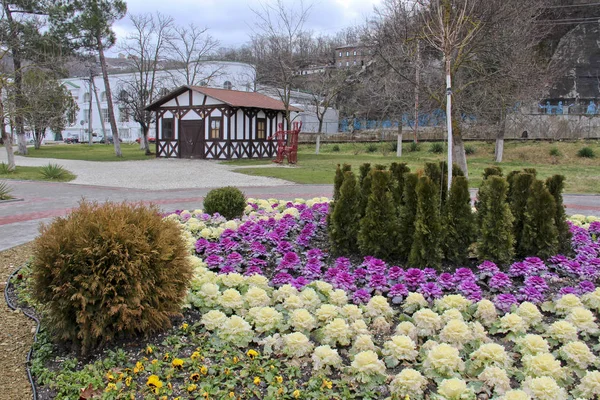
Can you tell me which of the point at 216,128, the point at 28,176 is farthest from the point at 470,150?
the point at 28,176

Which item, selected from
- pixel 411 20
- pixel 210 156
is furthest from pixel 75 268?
pixel 210 156

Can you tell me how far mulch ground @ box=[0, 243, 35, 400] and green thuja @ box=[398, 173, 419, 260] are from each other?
3.30 m

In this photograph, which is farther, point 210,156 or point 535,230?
point 210,156

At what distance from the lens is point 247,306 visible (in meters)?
3.83

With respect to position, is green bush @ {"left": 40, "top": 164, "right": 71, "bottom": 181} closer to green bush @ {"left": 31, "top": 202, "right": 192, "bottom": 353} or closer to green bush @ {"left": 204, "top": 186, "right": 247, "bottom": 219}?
green bush @ {"left": 204, "top": 186, "right": 247, "bottom": 219}

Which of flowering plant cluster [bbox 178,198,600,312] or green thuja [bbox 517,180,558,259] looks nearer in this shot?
flowering plant cluster [bbox 178,198,600,312]

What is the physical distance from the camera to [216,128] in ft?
88.4

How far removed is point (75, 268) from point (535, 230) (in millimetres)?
4151

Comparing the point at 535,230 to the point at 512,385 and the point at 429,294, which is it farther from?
the point at 512,385

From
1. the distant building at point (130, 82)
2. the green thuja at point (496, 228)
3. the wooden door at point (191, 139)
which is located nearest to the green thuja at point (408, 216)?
the green thuja at point (496, 228)

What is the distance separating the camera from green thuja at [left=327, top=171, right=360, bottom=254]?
522 cm

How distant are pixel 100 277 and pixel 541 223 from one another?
405 cm

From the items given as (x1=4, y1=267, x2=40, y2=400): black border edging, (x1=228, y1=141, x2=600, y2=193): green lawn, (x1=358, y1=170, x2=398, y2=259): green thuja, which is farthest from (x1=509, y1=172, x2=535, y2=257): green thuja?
(x1=228, y1=141, x2=600, y2=193): green lawn

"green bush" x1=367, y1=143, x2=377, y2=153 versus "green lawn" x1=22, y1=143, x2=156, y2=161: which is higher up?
"green bush" x1=367, y1=143, x2=377, y2=153
